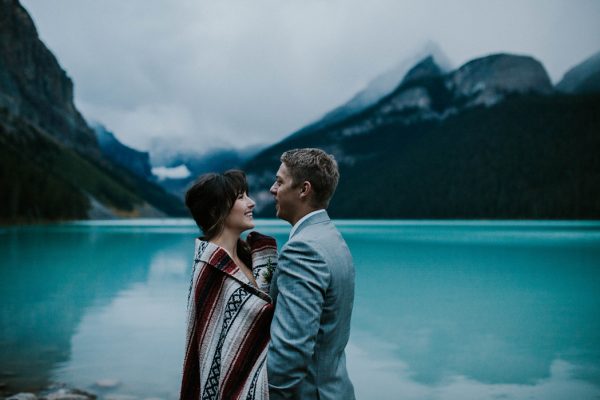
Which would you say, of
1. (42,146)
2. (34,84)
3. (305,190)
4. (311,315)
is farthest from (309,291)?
(34,84)

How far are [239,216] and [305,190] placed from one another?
20.5 inches

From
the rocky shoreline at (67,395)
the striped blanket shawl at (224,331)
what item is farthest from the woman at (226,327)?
the rocky shoreline at (67,395)

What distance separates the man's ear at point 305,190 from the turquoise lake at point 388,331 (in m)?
5.48

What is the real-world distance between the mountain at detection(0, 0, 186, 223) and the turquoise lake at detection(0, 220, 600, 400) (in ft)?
210

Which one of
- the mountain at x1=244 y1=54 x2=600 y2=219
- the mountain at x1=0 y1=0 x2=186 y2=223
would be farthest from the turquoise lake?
the mountain at x1=244 y1=54 x2=600 y2=219

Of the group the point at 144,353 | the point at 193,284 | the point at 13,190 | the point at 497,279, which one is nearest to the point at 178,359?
the point at 144,353

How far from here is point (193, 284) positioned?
2.30 metres

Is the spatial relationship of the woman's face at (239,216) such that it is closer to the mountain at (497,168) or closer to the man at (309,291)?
the man at (309,291)

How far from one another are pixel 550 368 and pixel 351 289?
27.5ft

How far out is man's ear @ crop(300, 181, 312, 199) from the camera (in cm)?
222

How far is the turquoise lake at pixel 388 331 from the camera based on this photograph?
793 cm

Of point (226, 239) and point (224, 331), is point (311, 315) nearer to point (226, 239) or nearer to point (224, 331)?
point (224, 331)

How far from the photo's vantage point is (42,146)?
133750 mm

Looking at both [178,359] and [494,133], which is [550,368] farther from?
[494,133]
